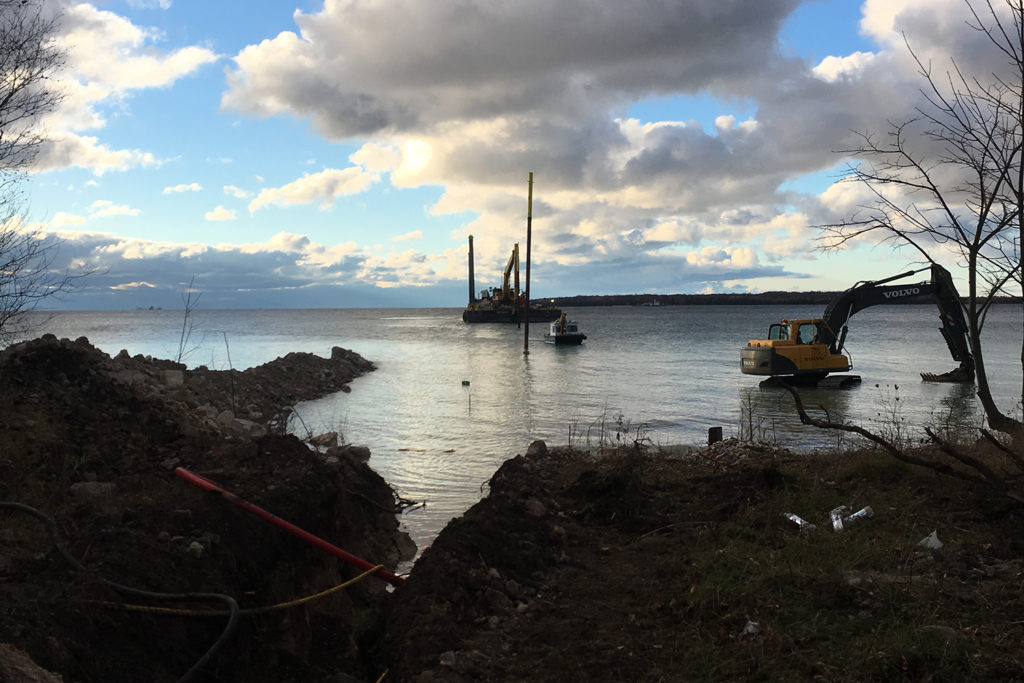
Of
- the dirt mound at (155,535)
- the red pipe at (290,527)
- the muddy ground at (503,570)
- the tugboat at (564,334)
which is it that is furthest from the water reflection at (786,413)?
the tugboat at (564,334)

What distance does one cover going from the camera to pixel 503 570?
5.33 m

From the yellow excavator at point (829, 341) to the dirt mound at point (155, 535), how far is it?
57.1 ft

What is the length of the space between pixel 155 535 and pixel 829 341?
2306 centimetres

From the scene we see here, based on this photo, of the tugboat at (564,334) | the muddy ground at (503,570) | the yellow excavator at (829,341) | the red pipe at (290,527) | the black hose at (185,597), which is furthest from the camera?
the tugboat at (564,334)

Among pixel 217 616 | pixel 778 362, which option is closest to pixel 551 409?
pixel 778 362

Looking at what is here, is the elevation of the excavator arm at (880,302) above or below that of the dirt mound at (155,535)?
above

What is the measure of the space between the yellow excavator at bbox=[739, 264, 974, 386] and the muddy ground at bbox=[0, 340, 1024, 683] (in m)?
15.4

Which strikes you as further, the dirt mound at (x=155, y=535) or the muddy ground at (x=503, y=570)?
the dirt mound at (x=155, y=535)

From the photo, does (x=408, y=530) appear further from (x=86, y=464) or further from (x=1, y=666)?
(x=1, y=666)

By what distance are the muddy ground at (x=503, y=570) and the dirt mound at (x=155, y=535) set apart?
0.06ft

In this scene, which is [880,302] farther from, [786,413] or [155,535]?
[155,535]

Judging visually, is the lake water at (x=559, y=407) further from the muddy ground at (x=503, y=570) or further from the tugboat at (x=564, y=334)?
the tugboat at (x=564, y=334)

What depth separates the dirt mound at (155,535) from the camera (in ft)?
13.3

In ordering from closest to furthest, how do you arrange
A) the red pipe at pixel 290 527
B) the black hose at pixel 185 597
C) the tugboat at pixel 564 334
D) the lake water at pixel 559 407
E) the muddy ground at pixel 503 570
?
the muddy ground at pixel 503 570, the black hose at pixel 185 597, the red pipe at pixel 290 527, the lake water at pixel 559 407, the tugboat at pixel 564 334
